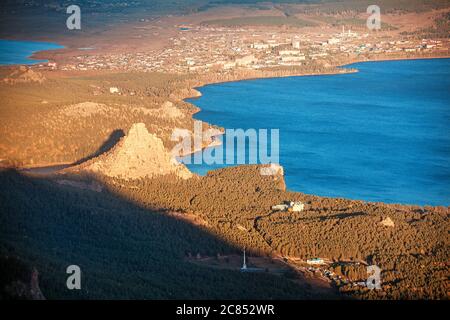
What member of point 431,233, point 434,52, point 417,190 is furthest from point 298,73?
point 431,233

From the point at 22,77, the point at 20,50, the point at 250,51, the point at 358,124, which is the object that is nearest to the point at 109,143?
the point at 22,77

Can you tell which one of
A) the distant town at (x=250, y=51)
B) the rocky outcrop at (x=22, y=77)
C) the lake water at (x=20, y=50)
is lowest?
the distant town at (x=250, y=51)

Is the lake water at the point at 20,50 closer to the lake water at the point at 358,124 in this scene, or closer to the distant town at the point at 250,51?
the distant town at the point at 250,51

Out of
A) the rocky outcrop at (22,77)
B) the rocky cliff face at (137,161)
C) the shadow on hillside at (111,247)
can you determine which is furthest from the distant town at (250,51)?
the shadow on hillside at (111,247)

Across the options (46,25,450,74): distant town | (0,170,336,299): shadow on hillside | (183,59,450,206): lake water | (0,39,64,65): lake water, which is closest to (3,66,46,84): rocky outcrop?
(183,59,450,206): lake water

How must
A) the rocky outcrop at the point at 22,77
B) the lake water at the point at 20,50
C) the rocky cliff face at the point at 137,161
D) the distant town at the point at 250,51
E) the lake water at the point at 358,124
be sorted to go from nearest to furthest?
the rocky cliff face at the point at 137,161 < the lake water at the point at 358,124 < the rocky outcrop at the point at 22,77 < the lake water at the point at 20,50 < the distant town at the point at 250,51

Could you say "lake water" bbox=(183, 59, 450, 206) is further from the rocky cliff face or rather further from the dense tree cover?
the rocky cliff face
